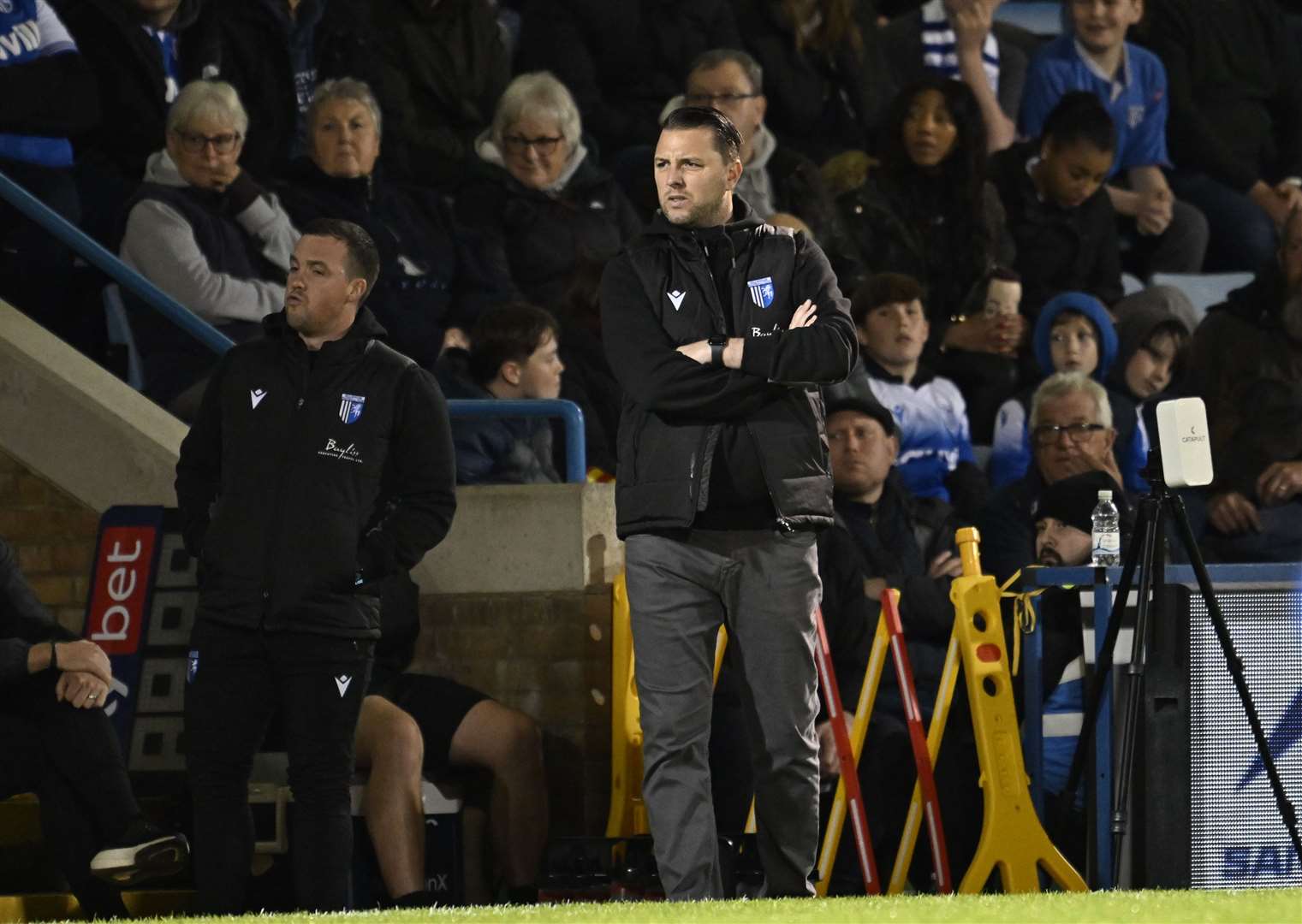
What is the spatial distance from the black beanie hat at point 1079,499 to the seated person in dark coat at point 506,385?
1826mm

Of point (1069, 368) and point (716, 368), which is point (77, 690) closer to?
point (716, 368)

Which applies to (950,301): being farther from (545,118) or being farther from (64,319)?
(64,319)

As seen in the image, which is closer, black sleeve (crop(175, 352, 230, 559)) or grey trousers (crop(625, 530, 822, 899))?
grey trousers (crop(625, 530, 822, 899))

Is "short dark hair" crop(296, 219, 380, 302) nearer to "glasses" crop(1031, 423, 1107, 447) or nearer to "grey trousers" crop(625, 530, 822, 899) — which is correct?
"grey trousers" crop(625, 530, 822, 899)

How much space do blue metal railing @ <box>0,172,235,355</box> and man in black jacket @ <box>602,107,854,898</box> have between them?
2748 millimetres

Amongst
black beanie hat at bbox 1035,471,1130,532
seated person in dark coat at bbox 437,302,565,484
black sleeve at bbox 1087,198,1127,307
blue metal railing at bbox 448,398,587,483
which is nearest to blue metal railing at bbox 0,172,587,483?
blue metal railing at bbox 448,398,587,483

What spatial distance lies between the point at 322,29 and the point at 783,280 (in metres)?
5.04

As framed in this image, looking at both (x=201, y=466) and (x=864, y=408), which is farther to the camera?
(x=864, y=408)

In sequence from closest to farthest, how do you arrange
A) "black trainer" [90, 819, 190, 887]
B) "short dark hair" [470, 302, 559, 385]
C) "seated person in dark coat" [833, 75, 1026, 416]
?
"black trainer" [90, 819, 190, 887] < "short dark hair" [470, 302, 559, 385] < "seated person in dark coat" [833, 75, 1026, 416]

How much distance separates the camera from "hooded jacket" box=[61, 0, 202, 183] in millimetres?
9258

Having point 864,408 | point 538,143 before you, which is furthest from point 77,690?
point 538,143

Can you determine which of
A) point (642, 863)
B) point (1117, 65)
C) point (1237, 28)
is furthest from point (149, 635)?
point (1237, 28)

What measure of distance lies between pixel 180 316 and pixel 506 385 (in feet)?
3.91

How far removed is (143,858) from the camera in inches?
245
